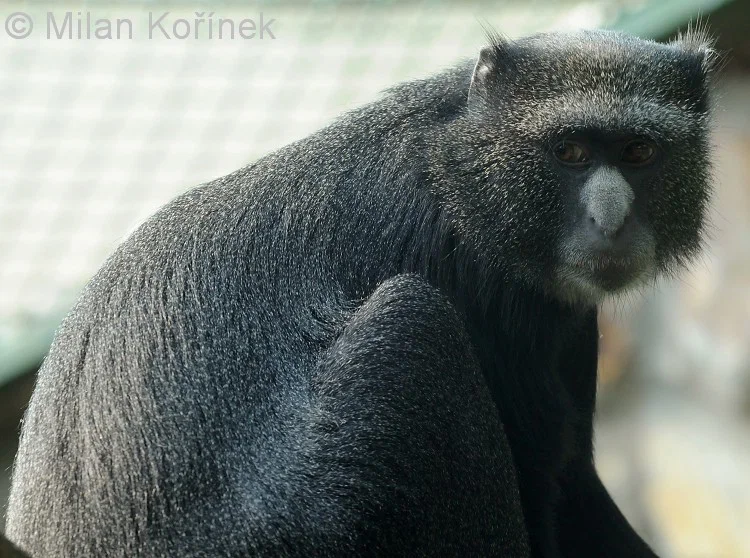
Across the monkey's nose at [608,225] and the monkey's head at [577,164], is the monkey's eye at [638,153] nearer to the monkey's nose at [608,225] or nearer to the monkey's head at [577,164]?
the monkey's head at [577,164]

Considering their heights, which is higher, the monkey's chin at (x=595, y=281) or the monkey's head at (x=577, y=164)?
the monkey's head at (x=577, y=164)

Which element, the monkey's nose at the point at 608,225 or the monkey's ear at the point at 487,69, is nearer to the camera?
the monkey's nose at the point at 608,225

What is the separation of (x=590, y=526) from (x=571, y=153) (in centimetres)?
236

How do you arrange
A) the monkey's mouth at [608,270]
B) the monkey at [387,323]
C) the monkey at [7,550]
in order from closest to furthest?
the monkey at [7,550], the monkey at [387,323], the monkey's mouth at [608,270]

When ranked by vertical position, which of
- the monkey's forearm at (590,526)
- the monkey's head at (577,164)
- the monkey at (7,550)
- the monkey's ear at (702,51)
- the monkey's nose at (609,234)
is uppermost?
the monkey's ear at (702,51)

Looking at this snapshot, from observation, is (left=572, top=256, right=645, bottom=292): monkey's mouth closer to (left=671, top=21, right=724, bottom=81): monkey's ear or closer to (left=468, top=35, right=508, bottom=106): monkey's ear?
(left=468, top=35, right=508, bottom=106): monkey's ear

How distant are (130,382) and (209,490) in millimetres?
667

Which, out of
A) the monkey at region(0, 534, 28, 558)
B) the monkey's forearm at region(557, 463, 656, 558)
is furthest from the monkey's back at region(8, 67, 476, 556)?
the monkey's forearm at region(557, 463, 656, 558)

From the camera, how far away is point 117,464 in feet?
15.2

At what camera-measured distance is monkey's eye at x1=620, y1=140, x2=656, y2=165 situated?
17.7 feet

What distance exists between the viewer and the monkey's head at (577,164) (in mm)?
5281

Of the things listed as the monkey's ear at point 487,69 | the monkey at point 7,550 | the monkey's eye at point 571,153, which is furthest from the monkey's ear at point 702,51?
the monkey at point 7,550

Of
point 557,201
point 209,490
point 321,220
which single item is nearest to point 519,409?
point 557,201

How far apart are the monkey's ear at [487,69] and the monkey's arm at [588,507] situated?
159 cm
